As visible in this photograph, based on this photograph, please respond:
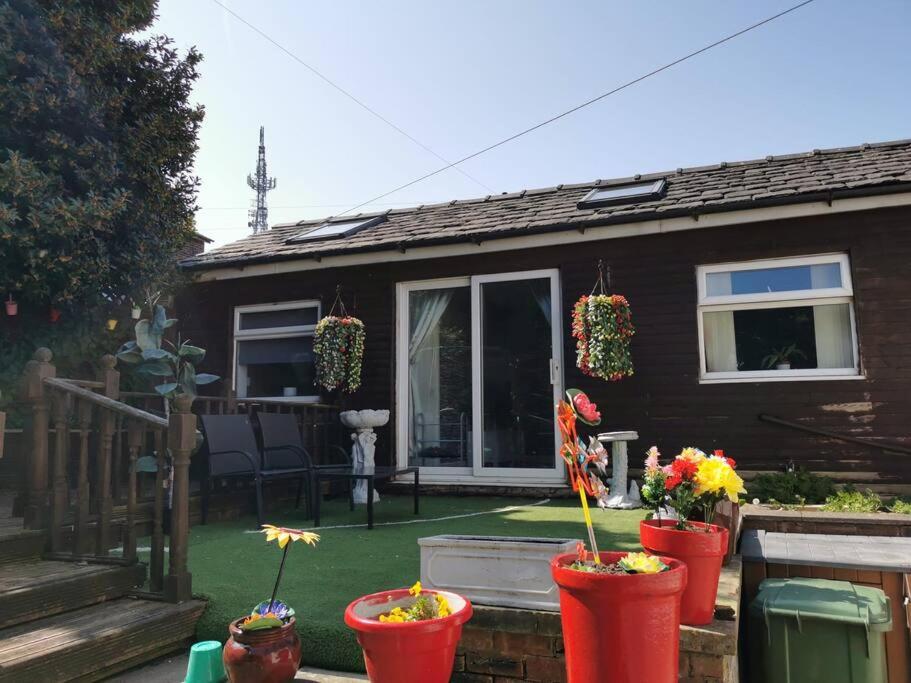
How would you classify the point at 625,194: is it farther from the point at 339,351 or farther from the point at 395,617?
the point at 395,617

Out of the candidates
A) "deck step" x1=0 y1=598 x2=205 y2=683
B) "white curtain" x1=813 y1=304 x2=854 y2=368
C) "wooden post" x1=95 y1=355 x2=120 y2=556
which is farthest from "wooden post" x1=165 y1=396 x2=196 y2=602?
"white curtain" x1=813 y1=304 x2=854 y2=368

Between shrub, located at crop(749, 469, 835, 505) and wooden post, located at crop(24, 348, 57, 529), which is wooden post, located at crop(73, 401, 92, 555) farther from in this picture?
shrub, located at crop(749, 469, 835, 505)

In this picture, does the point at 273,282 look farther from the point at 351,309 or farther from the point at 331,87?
the point at 331,87

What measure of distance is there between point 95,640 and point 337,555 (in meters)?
1.39

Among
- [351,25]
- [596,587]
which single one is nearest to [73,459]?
[596,587]

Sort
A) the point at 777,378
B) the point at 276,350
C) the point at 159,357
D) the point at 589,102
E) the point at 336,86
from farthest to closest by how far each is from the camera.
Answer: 1. the point at 336,86
2. the point at 589,102
3. the point at 276,350
4. the point at 777,378
5. the point at 159,357

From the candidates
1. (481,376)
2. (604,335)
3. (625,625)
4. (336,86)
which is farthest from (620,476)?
(336,86)

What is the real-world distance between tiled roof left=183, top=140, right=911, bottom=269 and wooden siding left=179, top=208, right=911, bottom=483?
28 cm

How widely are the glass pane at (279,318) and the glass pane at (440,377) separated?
1269 mm

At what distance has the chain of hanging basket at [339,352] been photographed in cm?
634

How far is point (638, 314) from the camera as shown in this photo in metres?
5.86

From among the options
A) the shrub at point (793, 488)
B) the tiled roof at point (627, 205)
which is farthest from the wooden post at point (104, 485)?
the shrub at point (793, 488)

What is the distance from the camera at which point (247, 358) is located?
7434 mm

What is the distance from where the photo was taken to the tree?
4590 millimetres
